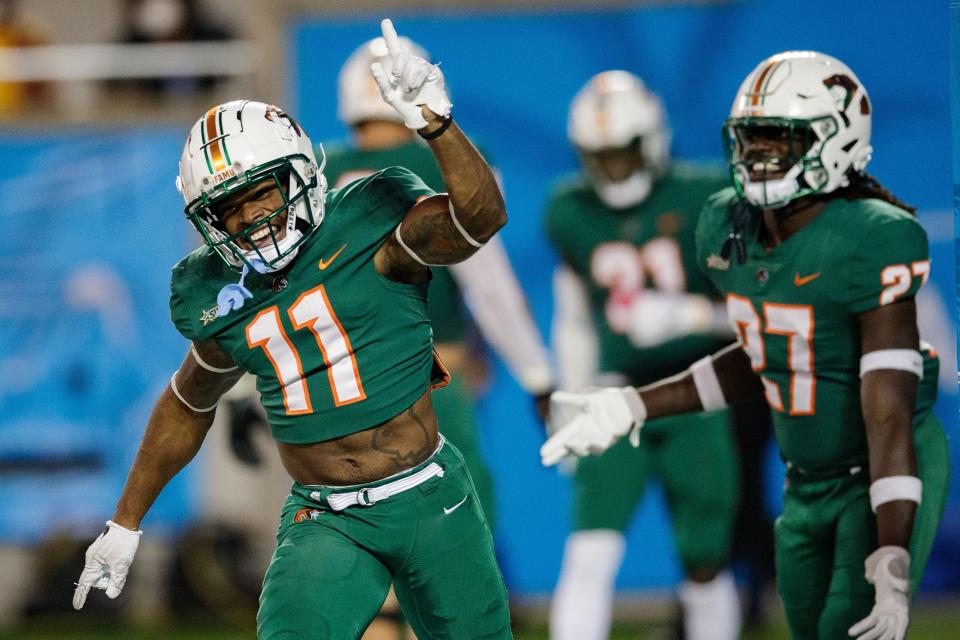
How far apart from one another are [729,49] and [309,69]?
173 cm

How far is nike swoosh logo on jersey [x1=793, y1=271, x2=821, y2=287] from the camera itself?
9.80 ft

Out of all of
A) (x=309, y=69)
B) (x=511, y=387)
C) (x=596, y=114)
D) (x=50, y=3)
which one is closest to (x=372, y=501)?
(x=596, y=114)

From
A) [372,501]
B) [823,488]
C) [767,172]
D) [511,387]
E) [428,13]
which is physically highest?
[428,13]

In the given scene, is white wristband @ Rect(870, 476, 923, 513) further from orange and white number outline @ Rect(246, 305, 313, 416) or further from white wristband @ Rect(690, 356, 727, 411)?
orange and white number outline @ Rect(246, 305, 313, 416)

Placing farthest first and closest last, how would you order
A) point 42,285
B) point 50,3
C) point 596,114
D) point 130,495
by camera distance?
1. point 50,3
2. point 42,285
3. point 596,114
4. point 130,495

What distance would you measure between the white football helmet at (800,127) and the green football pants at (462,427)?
113 cm

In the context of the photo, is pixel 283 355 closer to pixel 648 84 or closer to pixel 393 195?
pixel 393 195

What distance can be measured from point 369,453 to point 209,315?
42cm

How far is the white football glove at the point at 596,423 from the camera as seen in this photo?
3.11 meters

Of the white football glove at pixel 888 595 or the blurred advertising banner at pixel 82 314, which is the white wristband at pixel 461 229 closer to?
the white football glove at pixel 888 595

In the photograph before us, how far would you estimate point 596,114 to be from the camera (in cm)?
477

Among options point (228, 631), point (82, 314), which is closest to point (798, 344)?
point (228, 631)

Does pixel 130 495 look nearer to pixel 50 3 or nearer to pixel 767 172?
pixel 767 172

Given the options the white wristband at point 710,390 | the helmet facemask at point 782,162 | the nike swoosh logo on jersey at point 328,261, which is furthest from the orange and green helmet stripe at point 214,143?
the white wristband at point 710,390
